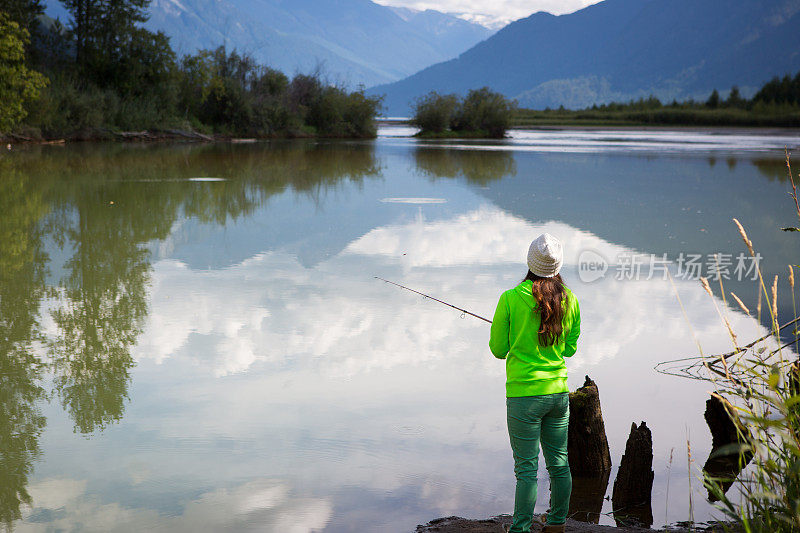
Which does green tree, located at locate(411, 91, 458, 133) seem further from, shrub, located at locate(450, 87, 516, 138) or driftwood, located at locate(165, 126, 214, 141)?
driftwood, located at locate(165, 126, 214, 141)

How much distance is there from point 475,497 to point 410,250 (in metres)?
6.65

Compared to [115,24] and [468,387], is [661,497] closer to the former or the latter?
[468,387]

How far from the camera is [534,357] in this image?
318 cm

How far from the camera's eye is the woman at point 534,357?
124 inches

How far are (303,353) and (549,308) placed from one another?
3.16 metres

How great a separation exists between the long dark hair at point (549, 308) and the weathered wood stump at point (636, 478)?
0.94m

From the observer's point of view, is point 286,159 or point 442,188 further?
point 286,159

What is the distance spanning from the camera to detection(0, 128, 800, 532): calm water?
3.86 meters

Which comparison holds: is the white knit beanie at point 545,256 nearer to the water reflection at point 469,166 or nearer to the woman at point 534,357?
the woman at point 534,357

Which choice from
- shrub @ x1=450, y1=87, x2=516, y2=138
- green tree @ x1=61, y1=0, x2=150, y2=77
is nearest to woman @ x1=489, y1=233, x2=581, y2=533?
green tree @ x1=61, y1=0, x2=150, y2=77

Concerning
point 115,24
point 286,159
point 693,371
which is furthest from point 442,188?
point 115,24

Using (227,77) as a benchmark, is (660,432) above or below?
below

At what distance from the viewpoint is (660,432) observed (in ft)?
15.2

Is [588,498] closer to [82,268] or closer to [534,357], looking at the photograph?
[534,357]
